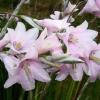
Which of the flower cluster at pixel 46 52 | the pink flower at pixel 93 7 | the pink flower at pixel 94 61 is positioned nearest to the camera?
the flower cluster at pixel 46 52

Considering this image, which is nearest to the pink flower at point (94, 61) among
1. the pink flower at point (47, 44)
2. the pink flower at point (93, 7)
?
the pink flower at point (47, 44)

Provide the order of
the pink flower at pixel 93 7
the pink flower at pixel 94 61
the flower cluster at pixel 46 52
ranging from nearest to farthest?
the flower cluster at pixel 46 52, the pink flower at pixel 94 61, the pink flower at pixel 93 7

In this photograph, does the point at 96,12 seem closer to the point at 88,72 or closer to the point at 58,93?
the point at 88,72

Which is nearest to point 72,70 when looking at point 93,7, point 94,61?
point 94,61

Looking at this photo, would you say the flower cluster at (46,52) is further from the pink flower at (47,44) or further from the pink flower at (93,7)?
the pink flower at (93,7)

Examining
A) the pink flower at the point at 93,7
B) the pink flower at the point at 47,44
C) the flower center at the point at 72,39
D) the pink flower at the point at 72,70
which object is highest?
the pink flower at the point at 47,44

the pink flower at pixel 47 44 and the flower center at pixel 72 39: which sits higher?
the pink flower at pixel 47 44

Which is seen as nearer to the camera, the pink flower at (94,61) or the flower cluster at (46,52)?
the flower cluster at (46,52)

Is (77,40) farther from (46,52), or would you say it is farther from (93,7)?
(93,7)

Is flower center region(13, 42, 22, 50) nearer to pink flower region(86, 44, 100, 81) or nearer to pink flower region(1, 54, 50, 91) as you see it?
pink flower region(1, 54, 50, 91)
